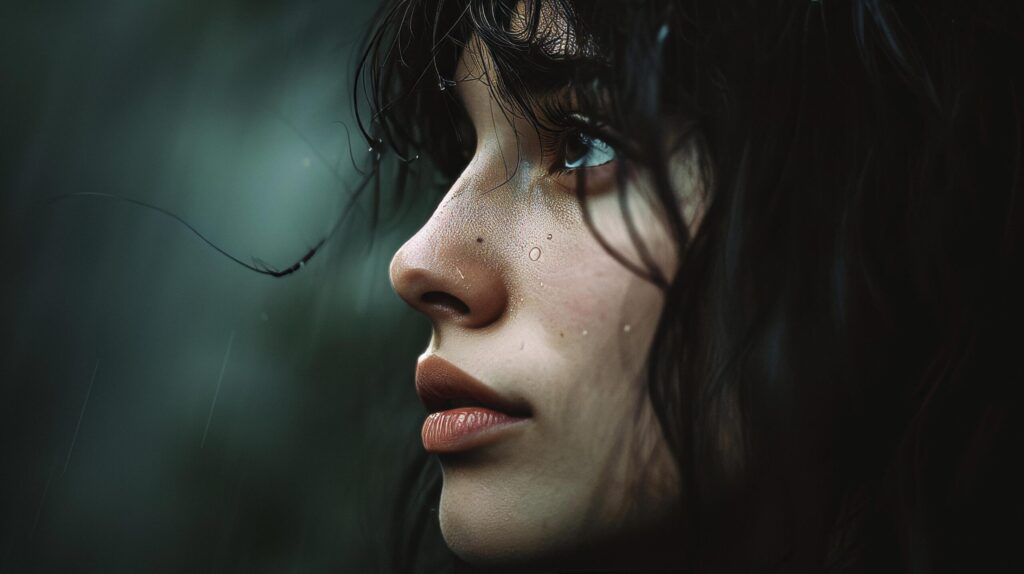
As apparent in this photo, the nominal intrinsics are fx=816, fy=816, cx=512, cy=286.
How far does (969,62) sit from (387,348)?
1064 mm

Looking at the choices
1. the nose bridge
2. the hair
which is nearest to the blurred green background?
the nose bridge

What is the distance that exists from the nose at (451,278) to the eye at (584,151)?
0.12 meters

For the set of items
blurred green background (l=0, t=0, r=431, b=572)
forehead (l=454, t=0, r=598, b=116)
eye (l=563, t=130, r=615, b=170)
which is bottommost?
blurred green background (l=0, t=0, r=431, b=572)

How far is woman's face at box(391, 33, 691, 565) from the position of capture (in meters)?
0.70

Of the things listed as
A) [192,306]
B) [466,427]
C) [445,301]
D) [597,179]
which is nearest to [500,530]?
[466,427]

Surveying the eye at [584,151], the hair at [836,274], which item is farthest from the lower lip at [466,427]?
the eye at [584,151]

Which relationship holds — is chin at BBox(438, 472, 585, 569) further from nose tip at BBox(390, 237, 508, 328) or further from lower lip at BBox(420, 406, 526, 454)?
nose tip at BBox(390, 237, 508, 328)

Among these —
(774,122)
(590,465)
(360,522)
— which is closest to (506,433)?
(590,465)

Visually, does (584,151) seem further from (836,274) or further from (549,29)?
(836,274)

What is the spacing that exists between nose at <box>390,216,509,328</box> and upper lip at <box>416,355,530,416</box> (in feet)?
0.14

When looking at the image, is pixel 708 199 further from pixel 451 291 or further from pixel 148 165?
pixel 148 165

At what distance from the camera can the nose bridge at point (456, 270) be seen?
74 cm

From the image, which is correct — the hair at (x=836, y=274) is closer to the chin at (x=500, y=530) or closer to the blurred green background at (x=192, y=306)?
the chin at (x=500, y=530)

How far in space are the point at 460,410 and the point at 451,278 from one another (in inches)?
5.0
